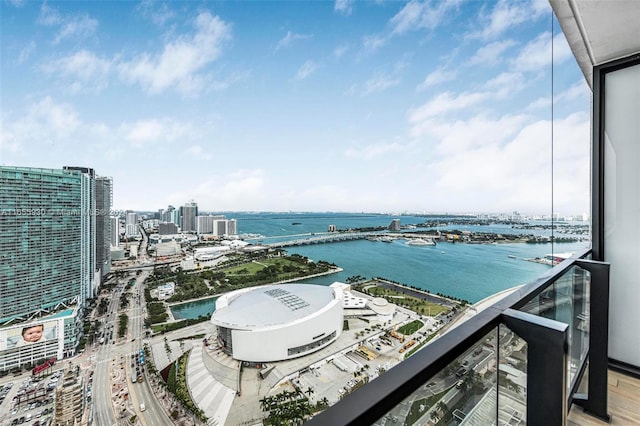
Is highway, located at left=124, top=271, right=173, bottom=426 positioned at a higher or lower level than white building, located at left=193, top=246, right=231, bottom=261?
lower

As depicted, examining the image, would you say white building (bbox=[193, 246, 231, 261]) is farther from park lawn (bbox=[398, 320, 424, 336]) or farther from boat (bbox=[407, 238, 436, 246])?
boat (bbox=[407, 238, 436, 246])

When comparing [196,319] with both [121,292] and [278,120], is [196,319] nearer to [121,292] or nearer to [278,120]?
[121,292]

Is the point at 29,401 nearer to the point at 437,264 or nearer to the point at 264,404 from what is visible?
the point at 264,404

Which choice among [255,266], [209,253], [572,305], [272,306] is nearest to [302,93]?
[272,306]

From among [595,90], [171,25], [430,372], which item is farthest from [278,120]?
[430,372]

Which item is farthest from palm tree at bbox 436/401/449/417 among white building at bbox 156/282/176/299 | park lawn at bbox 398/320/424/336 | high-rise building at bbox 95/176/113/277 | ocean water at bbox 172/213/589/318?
high-rise building at bbox 95/176/113/277

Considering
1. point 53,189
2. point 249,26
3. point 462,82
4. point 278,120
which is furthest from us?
point 278,120
